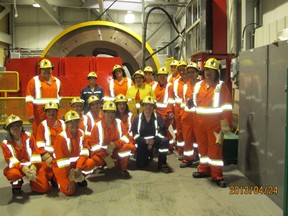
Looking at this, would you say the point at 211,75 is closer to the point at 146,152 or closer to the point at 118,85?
the point at 146,152

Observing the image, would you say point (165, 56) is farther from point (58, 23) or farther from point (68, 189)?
point (68, 189)

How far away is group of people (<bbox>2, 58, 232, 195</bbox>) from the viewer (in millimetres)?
3697

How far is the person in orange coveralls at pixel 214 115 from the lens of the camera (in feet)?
12.9

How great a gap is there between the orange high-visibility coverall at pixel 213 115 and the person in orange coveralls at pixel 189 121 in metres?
0.46

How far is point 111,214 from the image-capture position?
3.19 meters

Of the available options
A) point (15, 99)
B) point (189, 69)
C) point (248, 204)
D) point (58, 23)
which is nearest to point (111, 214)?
point (248, 204)

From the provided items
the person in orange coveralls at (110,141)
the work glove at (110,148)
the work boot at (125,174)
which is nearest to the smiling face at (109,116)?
the person in orange coveralls at (110,141)

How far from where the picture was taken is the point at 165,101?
5438 mm

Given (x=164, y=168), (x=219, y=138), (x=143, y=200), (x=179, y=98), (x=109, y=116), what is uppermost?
(x=179, y=98)

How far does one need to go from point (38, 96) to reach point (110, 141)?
1315mm

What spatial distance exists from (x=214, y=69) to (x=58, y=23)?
11.0 metres

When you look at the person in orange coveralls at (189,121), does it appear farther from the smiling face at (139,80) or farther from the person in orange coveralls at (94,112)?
the person in orange coveralls at (94,112)

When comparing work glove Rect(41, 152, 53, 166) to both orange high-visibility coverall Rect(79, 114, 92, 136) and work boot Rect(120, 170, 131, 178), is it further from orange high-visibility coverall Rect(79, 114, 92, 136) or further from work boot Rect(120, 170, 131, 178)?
work boot Rect(120, 170, 131, 178)

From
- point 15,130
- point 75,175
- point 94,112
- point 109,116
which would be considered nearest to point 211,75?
point 109,116
